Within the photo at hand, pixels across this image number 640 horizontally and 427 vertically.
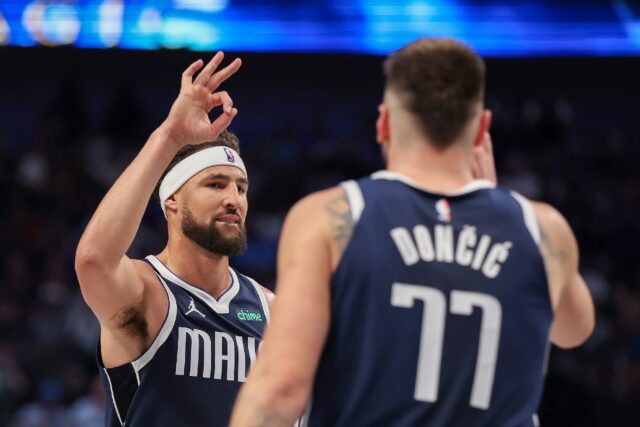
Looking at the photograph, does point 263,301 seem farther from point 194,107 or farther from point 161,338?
point 194,107

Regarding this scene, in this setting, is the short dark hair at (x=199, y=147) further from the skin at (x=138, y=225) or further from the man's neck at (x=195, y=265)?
the man's neck at (x=195, y=265)

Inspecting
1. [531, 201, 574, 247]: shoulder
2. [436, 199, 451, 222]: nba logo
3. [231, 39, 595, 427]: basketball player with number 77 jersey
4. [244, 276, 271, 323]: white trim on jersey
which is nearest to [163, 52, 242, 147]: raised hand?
[244, 276, 271, 323]: white trim on jersey

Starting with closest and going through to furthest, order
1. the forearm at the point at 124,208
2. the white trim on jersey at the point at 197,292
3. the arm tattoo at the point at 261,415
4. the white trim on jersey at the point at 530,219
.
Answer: the arm tattoo at the point at 261,415 < the white trim on jersey at the point at 530,219 < the forearm at the point at 124,208 < the white trim on jersey at the point at 197,292

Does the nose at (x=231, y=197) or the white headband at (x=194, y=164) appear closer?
the nose at (x=231, y=197)

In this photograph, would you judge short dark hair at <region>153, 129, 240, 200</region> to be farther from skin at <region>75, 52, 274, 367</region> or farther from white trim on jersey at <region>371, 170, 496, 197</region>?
white trim on jersey at <region>371, 170, 496, 197</region>

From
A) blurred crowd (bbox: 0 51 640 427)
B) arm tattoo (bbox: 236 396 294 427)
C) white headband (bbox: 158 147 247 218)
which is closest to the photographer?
arm tattoo (bbox: 236 396 294 427)

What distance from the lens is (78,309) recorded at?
1187 centimetres

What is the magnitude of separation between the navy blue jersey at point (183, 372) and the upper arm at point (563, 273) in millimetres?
1765

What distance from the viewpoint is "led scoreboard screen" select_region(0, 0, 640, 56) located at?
12719 mm

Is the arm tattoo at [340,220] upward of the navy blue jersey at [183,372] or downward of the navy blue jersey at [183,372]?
upward

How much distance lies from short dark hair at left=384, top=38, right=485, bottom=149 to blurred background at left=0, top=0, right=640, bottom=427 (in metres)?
8.15

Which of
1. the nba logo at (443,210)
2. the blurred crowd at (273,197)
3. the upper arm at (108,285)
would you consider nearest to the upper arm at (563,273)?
the nba logo at (443,210)

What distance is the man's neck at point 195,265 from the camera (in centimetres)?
491

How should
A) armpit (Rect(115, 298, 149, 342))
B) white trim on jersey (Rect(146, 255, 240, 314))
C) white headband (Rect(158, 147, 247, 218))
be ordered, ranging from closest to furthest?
armpit (Rect(115, 298, 149, 342)), white trim on jersey (Rect(146, 255, 240, 314)), white headband (Rect(158, 147, 247, 218))
